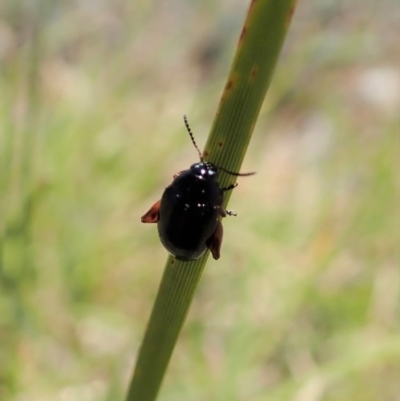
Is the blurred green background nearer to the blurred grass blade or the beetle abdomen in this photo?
the beetle abdomen

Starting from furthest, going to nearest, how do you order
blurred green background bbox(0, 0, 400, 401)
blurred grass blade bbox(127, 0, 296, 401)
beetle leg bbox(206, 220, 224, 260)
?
1. blurred green background bbox(0, 0, 400, 401)
2. beetle leg bbox(206, 220, 224, 260)
3. blurred grass blade bbox(127, 0, 296, 401)

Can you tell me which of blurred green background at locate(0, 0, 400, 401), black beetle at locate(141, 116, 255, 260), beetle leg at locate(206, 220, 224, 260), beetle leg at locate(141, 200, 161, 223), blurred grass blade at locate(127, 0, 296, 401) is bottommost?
blurred grass blade at locate(127, 0, 296, 401)

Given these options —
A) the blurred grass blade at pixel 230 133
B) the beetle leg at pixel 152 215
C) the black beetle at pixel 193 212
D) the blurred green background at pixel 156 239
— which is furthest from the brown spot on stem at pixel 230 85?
the blurred green background at pixel 156 239

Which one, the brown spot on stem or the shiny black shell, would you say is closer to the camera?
the brown spot on stem

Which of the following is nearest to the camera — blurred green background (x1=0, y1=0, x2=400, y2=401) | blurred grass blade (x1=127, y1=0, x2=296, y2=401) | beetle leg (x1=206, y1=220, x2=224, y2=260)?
blurred grass blade (x1=127, y1=0, x2=296, y2=401)

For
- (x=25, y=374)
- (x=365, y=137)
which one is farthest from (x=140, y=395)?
(x=365, y=137)

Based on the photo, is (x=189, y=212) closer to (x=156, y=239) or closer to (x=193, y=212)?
(x=193, y=212)

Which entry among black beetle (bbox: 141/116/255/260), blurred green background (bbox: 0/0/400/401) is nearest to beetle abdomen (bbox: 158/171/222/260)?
black beetle (bbox: 141/116/255/260)

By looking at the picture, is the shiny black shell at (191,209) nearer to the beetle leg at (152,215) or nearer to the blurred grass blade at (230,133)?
the beetle leg at (152,215)
